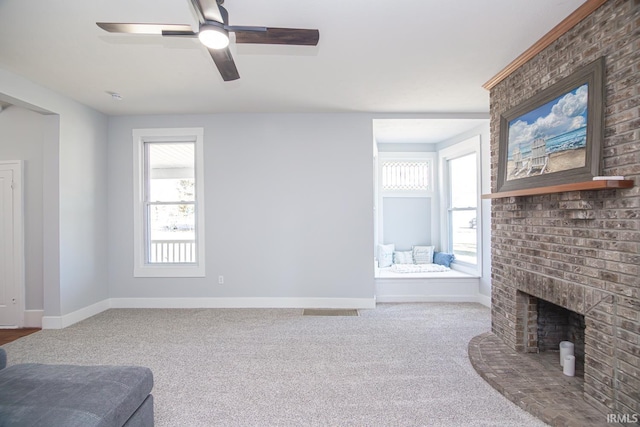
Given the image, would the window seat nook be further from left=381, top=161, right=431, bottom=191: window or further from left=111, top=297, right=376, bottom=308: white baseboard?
left=381, top=161, right=431, bottom=191: window

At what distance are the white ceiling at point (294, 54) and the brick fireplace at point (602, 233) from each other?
0.34 m

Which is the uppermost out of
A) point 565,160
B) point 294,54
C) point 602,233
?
point 294,54

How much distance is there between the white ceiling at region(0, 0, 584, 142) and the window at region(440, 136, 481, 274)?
0.93 metres

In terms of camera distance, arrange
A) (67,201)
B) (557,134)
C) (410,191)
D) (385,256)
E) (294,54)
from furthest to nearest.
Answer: (410,191) < (385,256) < (67,201) < (294,54) < (557,134)

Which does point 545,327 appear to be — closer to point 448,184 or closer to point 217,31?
point 448,184

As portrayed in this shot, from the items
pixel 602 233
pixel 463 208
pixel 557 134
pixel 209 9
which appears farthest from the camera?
pixel 463 208

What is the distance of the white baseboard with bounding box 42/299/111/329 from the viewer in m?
3.84

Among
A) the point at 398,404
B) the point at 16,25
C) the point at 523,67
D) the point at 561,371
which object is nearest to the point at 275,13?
the point at 16,25

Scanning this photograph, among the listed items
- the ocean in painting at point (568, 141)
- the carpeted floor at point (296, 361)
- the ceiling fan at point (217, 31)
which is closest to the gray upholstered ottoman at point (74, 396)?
the carpeted floor at point (296, 361)

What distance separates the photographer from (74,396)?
5.19 feet

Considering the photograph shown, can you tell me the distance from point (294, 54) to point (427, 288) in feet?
11.9

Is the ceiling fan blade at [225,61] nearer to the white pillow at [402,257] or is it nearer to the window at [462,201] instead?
the window at [462,201]

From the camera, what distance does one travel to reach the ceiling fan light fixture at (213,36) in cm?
177

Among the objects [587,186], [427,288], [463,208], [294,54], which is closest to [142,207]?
[294,54]
